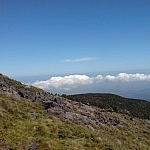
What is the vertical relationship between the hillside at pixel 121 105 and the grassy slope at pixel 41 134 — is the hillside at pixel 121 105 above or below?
below

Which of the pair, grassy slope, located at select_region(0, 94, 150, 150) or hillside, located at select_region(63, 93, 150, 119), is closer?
grassy slope, located at select_region(0, 94, 150, 150)

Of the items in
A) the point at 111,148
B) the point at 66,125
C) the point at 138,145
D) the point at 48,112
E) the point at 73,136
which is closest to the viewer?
the point at 111,148

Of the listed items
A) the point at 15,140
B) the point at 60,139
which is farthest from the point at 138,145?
the point at 15,140

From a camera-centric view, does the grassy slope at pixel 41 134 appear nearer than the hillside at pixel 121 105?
Yes

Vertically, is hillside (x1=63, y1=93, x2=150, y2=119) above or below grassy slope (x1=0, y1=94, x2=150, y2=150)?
below

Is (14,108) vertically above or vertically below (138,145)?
above

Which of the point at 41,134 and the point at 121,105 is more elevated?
the point at 41,134

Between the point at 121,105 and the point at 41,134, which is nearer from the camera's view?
the point at 41,134

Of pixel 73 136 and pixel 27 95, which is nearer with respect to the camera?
pixel 73 136

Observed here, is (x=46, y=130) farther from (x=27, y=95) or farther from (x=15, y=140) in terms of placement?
(x=27, y=95)

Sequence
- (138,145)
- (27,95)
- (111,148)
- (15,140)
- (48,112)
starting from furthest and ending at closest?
(27,95)
(48,112)
(138,145)
(111,148)
(15,140)

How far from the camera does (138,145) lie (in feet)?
109

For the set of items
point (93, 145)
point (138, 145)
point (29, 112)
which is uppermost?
point (29, 112)

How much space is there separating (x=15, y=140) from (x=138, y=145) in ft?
58.7
